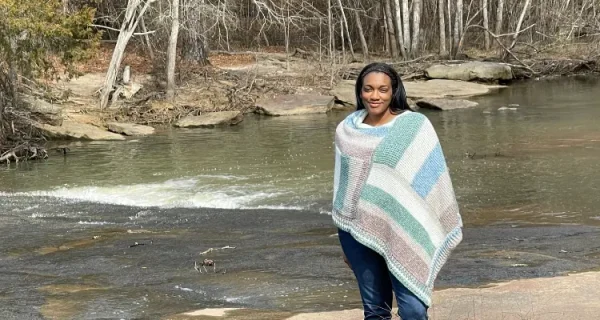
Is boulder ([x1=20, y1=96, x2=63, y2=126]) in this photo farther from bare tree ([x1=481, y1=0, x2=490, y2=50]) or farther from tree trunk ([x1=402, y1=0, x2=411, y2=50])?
bare tree ([x1=481, y1=0, x2=490, y2=50])

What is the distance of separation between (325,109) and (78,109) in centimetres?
732

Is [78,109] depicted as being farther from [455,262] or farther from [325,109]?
[455,262]

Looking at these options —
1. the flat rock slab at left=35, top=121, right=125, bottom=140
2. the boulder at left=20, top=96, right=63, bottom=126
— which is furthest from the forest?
the flat rock slab at left=35, top=121, right=125, bottom=140

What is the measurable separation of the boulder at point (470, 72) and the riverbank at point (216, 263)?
809 inches

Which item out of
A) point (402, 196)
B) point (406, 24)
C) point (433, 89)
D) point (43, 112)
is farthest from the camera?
point (406, 24)

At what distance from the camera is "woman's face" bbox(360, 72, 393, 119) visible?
3627 millimetres

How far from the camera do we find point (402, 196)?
3584mm

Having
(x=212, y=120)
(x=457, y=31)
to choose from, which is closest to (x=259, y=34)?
(x=457, y=31)

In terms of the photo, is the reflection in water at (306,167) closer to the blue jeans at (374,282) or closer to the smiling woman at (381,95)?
the blue jeans at (374,282)

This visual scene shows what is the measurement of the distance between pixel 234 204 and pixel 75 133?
10005 mm

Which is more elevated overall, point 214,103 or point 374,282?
point 374,282

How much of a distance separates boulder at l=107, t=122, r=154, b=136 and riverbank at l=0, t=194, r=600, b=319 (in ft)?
34.3

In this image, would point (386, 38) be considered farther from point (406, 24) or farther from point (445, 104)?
point (445, 104)

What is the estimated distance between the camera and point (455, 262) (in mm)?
7762
